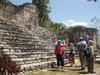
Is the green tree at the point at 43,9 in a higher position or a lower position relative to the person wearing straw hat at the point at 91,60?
higher

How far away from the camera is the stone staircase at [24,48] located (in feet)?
51.9

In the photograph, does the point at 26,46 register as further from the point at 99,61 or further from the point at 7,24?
the point at 99,61

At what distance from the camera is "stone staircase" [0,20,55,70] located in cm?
1583

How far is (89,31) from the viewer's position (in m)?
46.1

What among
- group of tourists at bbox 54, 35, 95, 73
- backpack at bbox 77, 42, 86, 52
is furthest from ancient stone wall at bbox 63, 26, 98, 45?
backpack at bbox 77, 42, 86, 52

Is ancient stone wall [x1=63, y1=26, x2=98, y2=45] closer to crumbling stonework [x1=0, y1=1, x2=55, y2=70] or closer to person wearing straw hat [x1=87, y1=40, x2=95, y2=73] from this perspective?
crumbling stonework [x1=0, y1=1, x2=55, y2=70]

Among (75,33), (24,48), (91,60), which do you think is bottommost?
(91,60)

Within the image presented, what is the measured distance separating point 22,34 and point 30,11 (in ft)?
40.2

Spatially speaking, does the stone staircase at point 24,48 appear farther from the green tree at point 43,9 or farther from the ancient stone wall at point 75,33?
the green tree at point 43,9

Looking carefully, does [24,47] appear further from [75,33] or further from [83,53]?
[75,33]

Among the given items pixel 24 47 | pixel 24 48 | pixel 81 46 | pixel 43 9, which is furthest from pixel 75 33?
pixel 81 46

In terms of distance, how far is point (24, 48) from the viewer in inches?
696

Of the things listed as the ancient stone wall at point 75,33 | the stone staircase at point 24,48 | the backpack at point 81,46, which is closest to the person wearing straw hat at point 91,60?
the backpack at point 81,46

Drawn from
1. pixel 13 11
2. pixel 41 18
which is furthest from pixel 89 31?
pixel 13 11
